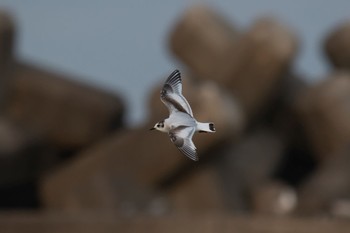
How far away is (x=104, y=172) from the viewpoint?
10.6 m

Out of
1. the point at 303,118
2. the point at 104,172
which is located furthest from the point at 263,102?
the point at 104,172

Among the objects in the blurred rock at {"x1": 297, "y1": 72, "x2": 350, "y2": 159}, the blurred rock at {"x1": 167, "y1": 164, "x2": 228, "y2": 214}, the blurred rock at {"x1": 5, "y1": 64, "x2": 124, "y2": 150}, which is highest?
the blurred rock at {"x1": 297, "y1": 72, "x2": 350, "y2": 159}

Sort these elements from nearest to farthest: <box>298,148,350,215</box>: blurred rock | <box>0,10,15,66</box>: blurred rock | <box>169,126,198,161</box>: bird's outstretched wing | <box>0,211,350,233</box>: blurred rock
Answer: <box>169,126,198,161</box>: bird's outstretched wing
<box>0,211,350,233</box>: blurred rock
<box>298,148,350,215</box>: blurred rock
<box>0,10,15,66</box>: blurred rock

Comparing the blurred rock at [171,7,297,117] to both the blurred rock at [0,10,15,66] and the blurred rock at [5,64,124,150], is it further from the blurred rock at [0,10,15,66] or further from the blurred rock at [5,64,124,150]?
the blurred rock at [0,10,15,66]

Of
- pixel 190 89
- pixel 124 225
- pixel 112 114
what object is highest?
pixel 112 114

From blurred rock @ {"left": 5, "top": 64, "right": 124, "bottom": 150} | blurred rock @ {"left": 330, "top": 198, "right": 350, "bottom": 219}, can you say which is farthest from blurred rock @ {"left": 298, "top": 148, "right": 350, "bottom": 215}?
blurred rock @ {"left": 5, "top": 64, "right": 124, "bottom": 150}

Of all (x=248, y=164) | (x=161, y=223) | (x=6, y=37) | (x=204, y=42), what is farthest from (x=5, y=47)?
(x=161, y=223)

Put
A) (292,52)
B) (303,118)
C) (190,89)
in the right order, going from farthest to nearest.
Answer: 1. (303,118)
2. (292,52)
3. (190,89)

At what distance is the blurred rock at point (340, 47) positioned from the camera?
11.1 metres

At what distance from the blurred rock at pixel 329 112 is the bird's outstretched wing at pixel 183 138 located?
28.5 ft

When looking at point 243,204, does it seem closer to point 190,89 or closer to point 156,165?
point 156,165

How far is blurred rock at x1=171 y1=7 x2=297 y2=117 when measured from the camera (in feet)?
33.6

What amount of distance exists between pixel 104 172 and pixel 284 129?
156cm

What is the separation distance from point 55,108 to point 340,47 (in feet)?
7.49
